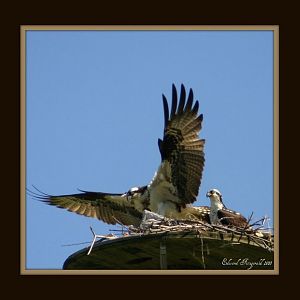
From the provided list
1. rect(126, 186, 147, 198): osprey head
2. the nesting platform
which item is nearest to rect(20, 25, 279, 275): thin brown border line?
the nesting platform

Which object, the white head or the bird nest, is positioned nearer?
the bird nest

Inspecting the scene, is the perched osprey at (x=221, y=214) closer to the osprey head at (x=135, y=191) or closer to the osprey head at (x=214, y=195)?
the osprey head at (x=214, y=195)

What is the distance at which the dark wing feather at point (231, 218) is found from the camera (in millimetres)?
13727

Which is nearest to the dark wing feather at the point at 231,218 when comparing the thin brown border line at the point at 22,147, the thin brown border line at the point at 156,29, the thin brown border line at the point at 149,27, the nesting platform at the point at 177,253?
the nesting platform at the point at 177,253

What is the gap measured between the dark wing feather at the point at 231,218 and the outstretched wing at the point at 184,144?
69cm

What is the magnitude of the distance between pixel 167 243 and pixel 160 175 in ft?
8.12

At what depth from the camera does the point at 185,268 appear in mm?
13086

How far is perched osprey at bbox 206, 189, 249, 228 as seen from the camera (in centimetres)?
1383

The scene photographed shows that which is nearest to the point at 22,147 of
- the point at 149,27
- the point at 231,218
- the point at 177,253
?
the point at 149,27

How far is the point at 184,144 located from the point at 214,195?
763 millimetres

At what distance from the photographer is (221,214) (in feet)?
47.0

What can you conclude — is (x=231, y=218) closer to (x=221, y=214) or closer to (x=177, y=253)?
(x=221, y=214)

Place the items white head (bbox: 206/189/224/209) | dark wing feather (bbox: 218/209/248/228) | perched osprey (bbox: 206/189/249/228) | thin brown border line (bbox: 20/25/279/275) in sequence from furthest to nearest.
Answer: white head (bbox: 206/189/224/209) → perched osprey (bbox: 206/189/249/228) → dark wing feather (bbox: 218/209/248/228) → thin brown border line (bbox: 20/25/279/275)

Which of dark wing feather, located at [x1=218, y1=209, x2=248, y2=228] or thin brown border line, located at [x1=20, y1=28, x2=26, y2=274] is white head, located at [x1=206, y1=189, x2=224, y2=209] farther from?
thin brown border line, located at [x1=20, y1=28, x2=26, y2=274]
